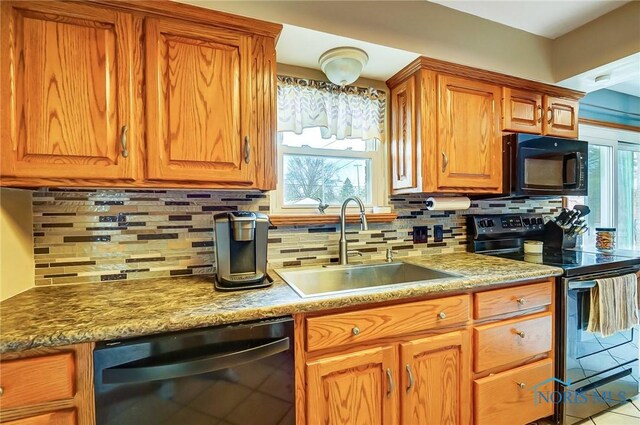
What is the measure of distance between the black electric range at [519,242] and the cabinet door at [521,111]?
24.8 inches

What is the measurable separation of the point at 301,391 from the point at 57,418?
0.72 m

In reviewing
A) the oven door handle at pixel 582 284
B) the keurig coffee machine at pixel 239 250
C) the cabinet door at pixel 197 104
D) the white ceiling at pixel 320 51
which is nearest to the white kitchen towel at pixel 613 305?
the oven door handle at pixel 582 284

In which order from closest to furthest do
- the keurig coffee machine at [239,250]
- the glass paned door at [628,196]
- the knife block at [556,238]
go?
1. the keurig coffee machine at [239,250]
2. the knife block at [556,238]
3. the glass paned door at [628,196]

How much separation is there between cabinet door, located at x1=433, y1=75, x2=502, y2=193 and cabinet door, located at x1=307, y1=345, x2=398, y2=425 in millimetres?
1016

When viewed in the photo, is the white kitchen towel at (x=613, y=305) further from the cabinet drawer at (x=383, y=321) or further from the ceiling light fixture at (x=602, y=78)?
the ceiling light fixture at (x=602, y=78)

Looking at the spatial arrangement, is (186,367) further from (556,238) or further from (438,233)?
(556,238)

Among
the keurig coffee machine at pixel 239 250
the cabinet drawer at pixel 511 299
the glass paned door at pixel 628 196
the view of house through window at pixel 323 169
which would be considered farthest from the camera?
the glass paned door at pixel 628 196

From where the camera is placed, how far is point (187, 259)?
1482 mm

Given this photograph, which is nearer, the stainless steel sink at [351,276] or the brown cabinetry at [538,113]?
the stainless steel sink at [351,276]

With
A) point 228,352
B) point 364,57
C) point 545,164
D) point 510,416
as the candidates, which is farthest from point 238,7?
point 510,416

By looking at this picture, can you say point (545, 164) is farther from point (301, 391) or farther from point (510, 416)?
point (301, 391)

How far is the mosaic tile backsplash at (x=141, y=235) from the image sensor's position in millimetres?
1296

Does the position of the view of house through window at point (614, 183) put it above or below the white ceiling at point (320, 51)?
below

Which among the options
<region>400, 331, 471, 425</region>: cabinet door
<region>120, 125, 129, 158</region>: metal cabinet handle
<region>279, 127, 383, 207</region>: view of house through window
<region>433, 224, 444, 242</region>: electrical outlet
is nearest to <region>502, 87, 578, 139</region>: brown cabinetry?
<region>433, 224, 444, 242</region>: electrical outlet
